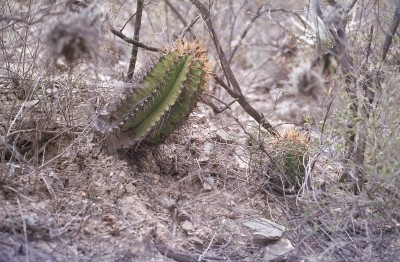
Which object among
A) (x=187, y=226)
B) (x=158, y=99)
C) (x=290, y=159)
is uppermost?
(x=158, y=99)

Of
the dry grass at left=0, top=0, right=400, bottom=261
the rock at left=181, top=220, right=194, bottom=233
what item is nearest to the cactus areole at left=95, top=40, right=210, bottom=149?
the dry grass at left=0, top=0, right=400, bottom=261

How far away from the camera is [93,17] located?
9.36 feet

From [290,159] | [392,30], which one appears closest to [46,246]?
[290,159]

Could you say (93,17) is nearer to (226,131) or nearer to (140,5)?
(140,5)

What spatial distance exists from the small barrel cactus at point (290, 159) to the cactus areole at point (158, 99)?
654mm

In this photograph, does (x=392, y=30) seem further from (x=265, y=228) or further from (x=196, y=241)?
(x=196, y=241)

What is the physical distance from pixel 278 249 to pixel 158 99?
3.58 feet

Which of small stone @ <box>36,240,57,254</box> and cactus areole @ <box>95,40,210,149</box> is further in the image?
cactus areole @ <box>95,40,210,149</box>

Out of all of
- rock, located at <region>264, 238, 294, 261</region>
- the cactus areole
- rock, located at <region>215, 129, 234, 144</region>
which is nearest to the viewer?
rock, located at <region>264, 238, 294, 261</region>

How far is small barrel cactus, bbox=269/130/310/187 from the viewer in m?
3.70

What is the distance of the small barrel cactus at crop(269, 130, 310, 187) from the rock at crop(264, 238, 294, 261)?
1.58ft

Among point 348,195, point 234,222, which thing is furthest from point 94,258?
point 348,195

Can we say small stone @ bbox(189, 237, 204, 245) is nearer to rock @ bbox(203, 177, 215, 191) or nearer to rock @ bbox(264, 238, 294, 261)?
rock @ bbox(264, 238, 294, 261)

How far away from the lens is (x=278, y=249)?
3.24 meters
